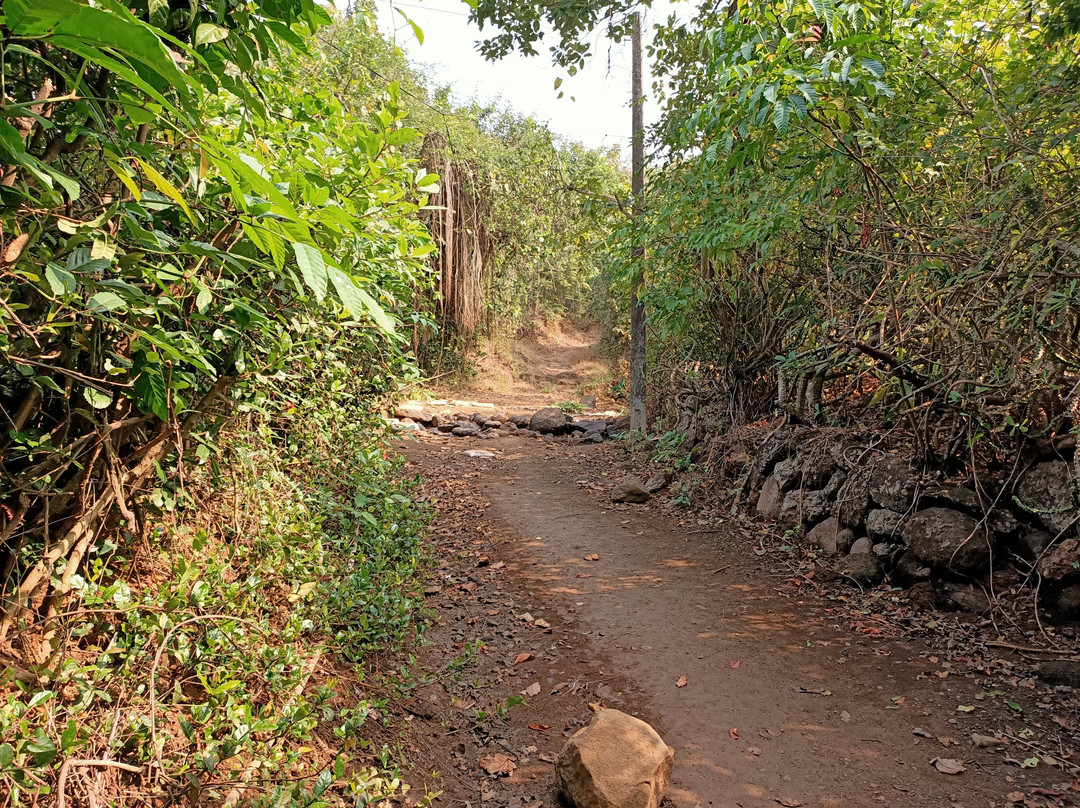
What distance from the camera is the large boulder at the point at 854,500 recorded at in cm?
472

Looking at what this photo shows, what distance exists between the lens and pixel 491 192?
44.9ft

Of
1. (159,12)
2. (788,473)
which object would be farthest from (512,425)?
(159,12)

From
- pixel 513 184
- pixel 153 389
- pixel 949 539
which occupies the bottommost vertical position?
pixel 949 539

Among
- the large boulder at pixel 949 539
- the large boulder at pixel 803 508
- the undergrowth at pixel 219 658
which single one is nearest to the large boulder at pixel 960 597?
the large boulder at pixel 949 539

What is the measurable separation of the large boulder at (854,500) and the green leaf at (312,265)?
16.3 ft

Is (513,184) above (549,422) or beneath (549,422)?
above

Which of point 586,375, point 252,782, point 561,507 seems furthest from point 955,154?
point 586,375

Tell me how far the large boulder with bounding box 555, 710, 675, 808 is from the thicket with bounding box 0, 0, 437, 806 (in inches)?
30.7

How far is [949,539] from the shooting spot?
159 inches

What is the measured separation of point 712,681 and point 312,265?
3515 millimetres

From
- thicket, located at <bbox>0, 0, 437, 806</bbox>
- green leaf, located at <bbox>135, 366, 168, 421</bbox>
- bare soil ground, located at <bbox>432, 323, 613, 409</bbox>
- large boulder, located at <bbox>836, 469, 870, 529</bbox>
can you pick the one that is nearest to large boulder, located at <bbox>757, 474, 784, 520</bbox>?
large boulder, located at <bbox>836, 469, 870, 529</bbox>

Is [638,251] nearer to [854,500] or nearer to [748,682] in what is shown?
[854,500]

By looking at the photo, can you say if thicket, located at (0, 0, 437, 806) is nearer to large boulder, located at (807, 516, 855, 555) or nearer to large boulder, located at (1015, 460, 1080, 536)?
large boulder, located at (807, 516, 855, 555)

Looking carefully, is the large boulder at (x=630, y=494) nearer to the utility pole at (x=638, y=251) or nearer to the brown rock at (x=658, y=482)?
the brown rock at (x=658, y=482)
